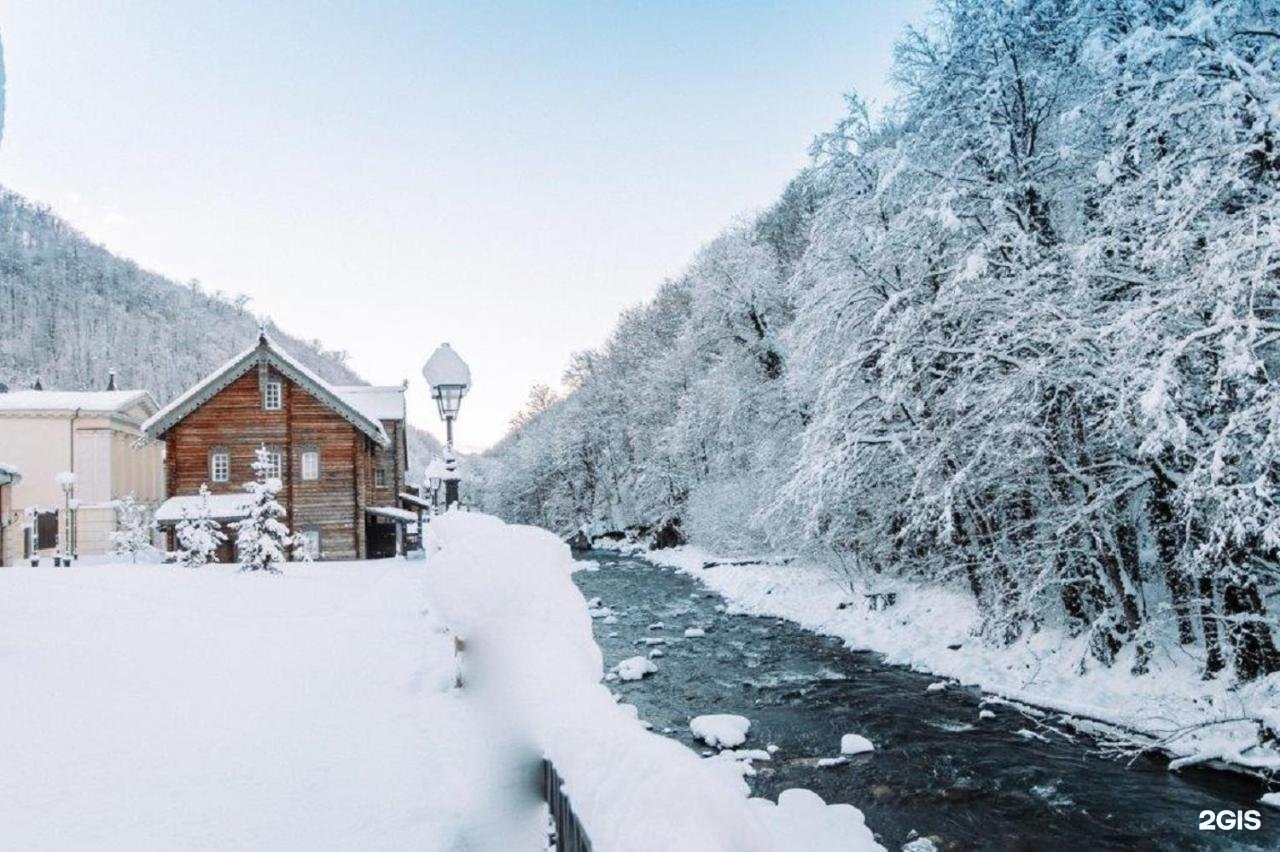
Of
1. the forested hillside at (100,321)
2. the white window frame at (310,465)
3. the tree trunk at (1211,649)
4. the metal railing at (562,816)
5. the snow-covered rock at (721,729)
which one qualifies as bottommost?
the snow-covered rock at (721,729)

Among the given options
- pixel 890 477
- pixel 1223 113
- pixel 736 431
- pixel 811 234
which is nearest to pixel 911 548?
pixel 890 477

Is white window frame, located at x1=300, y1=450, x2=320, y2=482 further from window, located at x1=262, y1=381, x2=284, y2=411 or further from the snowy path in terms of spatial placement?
the snowy path

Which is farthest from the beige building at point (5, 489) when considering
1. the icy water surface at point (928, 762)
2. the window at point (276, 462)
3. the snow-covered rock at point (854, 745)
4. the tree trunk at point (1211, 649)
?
the tree trunk at point (1211, 649)

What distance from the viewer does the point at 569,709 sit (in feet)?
10.6

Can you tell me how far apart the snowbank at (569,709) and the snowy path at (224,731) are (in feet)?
2.88

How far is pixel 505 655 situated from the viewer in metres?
4.36

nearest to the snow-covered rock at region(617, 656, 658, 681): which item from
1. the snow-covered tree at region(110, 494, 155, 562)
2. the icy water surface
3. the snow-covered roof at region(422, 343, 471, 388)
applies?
the icy water surface

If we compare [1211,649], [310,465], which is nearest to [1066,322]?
[1211,649]

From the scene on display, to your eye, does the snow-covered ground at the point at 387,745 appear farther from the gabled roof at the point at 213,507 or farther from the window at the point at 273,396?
the window at the point at 273,396

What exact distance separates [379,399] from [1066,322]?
33490 mm

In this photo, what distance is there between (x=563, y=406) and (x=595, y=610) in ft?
151

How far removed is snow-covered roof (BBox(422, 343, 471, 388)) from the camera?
11828mm

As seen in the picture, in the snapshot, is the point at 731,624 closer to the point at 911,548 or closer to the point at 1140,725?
the point at 911,548

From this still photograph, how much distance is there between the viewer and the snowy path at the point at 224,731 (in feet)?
13.6
